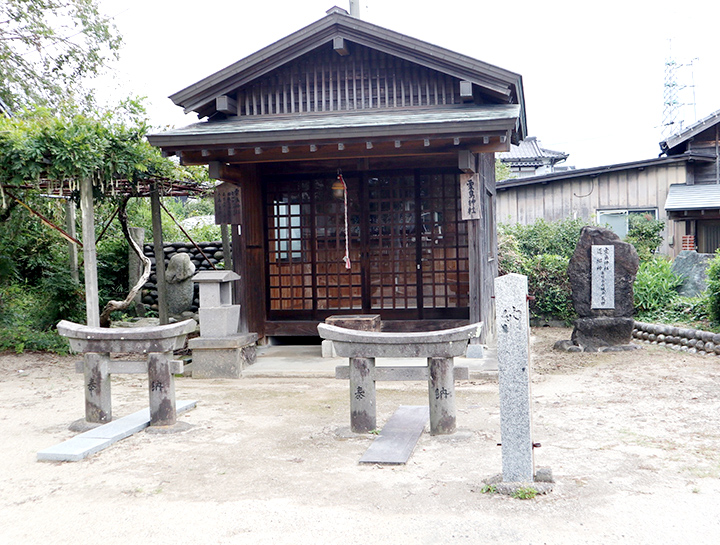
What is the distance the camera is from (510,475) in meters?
4.66

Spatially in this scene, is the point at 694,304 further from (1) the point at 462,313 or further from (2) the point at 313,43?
(2) the point at 313,43

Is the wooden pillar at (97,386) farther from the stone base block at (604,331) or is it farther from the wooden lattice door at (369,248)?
the stone base block at (604,331)

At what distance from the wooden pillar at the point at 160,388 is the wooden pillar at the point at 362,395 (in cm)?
191

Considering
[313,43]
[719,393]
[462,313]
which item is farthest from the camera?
[462,313]

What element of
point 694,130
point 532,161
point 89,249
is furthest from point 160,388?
point 532,161

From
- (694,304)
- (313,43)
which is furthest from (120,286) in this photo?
(694,304)

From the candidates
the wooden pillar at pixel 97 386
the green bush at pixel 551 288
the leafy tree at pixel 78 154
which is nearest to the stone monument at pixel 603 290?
the green bush at pixel 551 288

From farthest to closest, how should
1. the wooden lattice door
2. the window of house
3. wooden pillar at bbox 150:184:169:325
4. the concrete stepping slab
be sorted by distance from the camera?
the window of house → wooden pillar at bbox 150:184:169:325 → the wooden lattice door → the concrete stepping slab

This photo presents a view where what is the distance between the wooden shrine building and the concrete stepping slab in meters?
3.68

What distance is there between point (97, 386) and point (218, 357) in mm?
2785

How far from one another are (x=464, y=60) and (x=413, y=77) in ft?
3.18

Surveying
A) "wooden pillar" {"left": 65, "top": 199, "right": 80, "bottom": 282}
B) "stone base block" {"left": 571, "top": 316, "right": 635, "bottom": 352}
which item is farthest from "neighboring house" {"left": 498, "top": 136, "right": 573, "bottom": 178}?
"wooden pillar" {"left": 65, "top": 199, "right": 80, "bottom": 282}

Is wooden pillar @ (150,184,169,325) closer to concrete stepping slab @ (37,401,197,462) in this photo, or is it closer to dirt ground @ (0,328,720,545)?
dirt ground @ (0,328,720,545)

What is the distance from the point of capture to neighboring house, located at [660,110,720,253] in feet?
56.8
